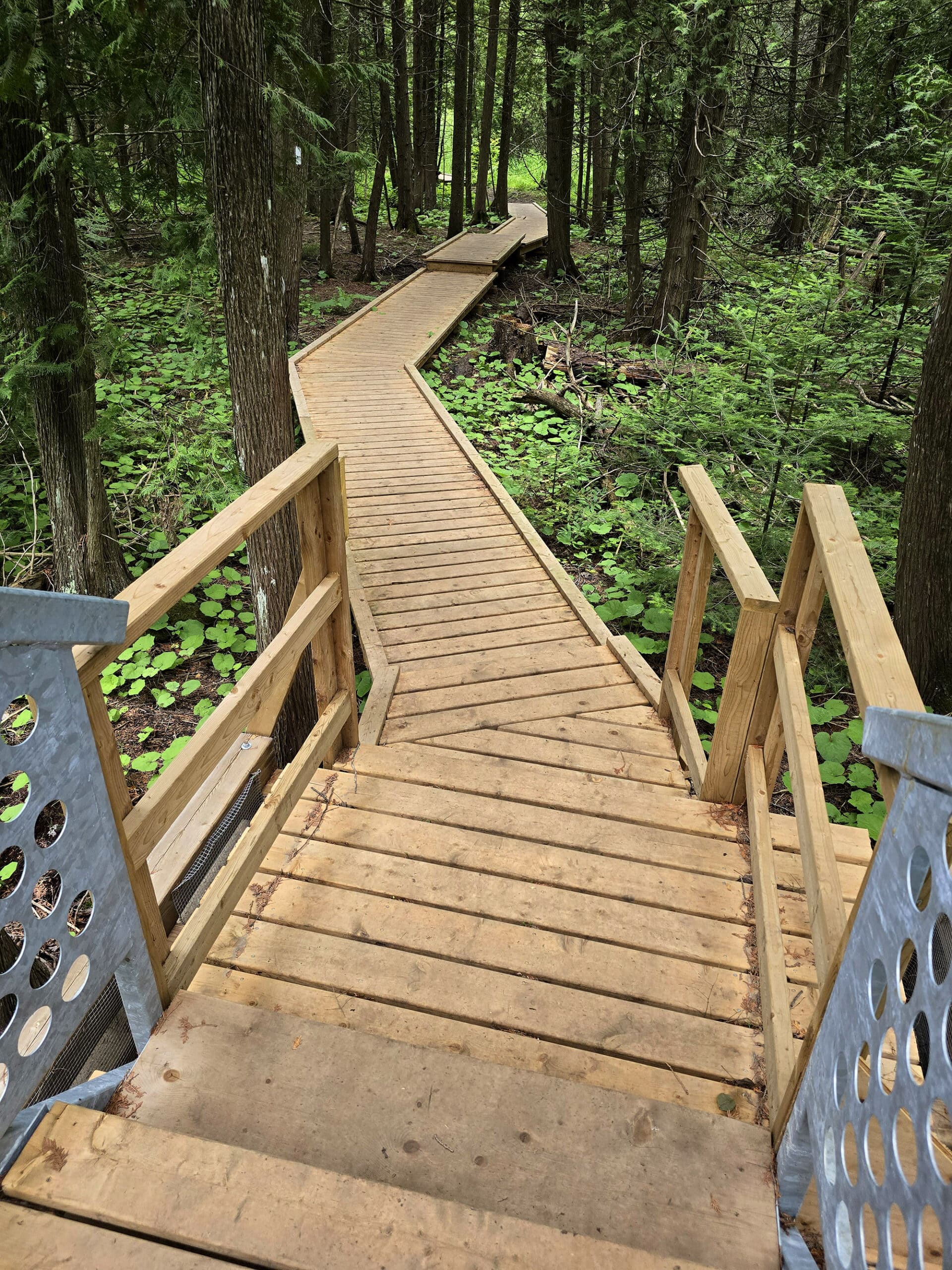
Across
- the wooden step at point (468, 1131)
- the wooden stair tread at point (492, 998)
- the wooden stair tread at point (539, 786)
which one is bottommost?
the wooden stair tread at point (539, 786)

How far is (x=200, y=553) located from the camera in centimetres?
184

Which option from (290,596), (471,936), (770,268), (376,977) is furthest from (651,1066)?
(770,268)

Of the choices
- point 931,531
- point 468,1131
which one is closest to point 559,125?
point 931,531

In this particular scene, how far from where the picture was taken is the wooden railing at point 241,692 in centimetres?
161

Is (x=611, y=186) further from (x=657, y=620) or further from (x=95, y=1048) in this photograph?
(x=95, y=1048)

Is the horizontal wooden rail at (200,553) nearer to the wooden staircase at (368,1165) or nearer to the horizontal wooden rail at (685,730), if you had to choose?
the wooden staircase at (368,1165)

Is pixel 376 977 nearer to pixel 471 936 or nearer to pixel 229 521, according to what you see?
pixel 471 936

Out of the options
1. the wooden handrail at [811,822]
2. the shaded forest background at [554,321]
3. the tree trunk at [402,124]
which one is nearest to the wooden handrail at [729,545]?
the wooden handrail at [811,822]

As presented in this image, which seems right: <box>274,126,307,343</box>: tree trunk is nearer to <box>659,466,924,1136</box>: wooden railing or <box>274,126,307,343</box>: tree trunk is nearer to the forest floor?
the forest floor

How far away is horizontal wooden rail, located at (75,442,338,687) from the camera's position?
1474 millimetres

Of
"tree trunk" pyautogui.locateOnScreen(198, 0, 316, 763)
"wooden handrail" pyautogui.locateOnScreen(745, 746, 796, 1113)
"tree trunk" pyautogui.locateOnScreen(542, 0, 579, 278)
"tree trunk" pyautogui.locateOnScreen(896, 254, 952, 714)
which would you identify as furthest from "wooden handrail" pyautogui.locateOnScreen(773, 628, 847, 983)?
"tree trunk" pyautogui.locateOnScreen(542, 0, 579, 278)

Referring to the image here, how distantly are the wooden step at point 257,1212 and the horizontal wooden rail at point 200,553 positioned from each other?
89 centimetres

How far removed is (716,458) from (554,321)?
22.6 ft

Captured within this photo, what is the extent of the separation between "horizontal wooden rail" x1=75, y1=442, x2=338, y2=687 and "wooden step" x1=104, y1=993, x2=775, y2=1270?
3.05 ft
